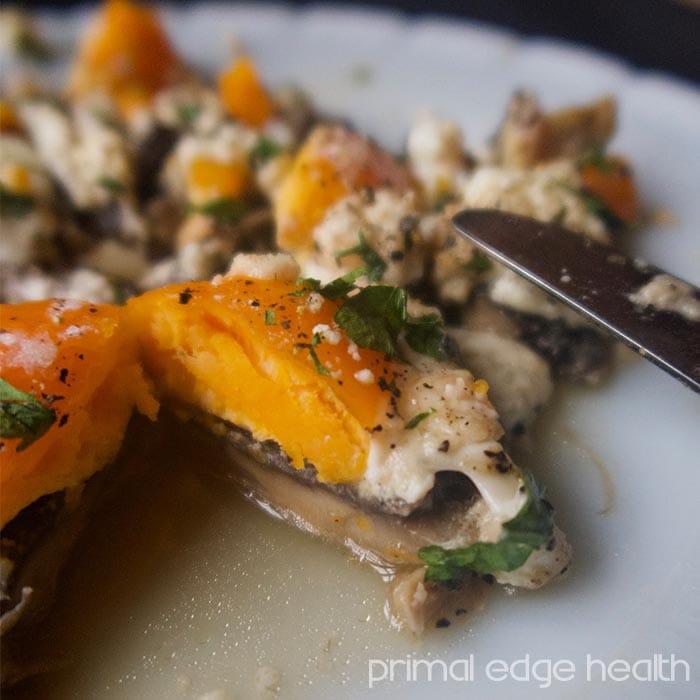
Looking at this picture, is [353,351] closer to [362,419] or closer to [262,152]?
[362,419]

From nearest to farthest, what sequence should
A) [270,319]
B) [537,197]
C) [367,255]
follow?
1. [270,319]
2. [367,255]
3. [537,197]

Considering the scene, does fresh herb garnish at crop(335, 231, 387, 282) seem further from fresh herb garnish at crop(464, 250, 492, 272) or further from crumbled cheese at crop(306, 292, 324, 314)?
crumbled cheese at crop(306, 292, 324, 314)

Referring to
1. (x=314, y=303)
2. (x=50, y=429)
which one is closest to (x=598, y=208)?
(x=314, y=303)

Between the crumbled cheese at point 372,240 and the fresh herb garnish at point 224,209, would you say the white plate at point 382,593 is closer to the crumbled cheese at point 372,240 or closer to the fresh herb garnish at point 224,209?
the crumbled cheese at point 372,240

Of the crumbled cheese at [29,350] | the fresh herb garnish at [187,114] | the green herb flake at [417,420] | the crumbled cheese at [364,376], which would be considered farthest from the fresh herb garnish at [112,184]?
the green herb flake at [417,420]

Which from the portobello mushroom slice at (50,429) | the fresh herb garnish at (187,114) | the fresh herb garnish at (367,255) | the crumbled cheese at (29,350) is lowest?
the portobello mushroom slice at (50,429)

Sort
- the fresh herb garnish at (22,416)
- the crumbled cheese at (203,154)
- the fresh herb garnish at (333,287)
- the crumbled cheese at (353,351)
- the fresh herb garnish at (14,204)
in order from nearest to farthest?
the fresh herb garnish at (22,416)
the crumbled cheese at (353,351)
the fresh herb garnish at (333,287)
the fresh herb garnish at (14,204)
the crumbled cheese at (203,154)

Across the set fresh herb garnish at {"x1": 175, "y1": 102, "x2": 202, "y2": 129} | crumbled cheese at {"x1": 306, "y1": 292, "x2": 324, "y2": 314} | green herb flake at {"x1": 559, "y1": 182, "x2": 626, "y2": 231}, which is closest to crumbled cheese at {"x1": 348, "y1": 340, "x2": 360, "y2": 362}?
crumbled cheese at {"x1": 306, "y1": 292, "x2": 324, "y2": 314}
